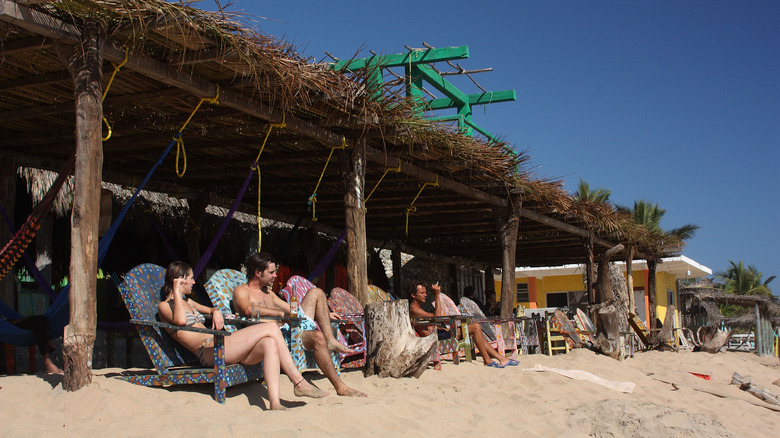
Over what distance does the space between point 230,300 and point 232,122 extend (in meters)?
1.73

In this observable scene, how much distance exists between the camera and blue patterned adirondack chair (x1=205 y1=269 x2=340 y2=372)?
445 cm

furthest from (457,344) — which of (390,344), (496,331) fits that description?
(390,344)

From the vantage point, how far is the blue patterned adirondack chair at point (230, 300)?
445 centimetres

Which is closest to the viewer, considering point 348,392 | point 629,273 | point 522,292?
point 348,392

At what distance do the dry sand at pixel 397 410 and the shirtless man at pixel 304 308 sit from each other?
0.22m

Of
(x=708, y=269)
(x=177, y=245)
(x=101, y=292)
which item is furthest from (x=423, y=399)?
(x=708, y=269)

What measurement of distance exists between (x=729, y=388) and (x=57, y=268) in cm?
761

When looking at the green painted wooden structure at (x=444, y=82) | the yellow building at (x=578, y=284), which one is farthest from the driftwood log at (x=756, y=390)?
the yellow building at (x=578, y=284)

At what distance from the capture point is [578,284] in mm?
22594

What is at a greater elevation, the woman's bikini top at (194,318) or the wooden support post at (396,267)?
the wooden support post at (396,267)

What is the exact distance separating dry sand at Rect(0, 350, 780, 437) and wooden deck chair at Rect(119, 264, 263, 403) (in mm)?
97

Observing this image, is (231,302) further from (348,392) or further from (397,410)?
(397,410)

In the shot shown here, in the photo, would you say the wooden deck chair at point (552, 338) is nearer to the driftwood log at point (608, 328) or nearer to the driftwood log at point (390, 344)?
the driftwood log at point (608, 328)

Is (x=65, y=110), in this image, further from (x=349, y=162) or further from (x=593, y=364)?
(x=593, y=364)
